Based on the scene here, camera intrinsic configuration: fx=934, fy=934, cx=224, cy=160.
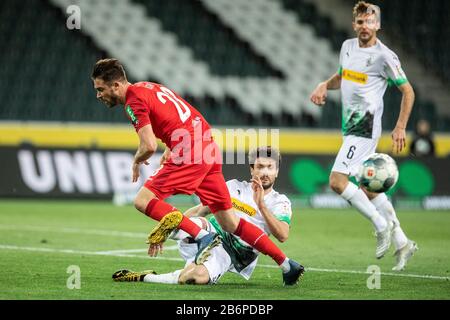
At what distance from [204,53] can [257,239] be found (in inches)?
613

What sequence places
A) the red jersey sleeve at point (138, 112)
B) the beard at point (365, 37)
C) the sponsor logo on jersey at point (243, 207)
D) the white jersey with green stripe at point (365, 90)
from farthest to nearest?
the white jersey with green stripe at point (365, 90)
the beard at point (365, 37)
the sponsor logo on jersey at point (243, 207)
the red jersey sleeve at point (138, 112)

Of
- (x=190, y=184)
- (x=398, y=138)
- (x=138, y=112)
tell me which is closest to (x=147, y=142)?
(x=138, y=112)

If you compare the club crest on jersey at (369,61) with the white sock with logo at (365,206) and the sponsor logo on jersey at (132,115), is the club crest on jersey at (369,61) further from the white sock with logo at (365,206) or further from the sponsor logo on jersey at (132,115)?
the sponsor logo on jersey at (132,115)

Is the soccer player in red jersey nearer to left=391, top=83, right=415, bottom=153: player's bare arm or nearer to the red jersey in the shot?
the red jersey

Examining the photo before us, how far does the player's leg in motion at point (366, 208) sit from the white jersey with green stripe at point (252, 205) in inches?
53.4

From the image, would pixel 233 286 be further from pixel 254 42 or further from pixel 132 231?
pixel 254 42

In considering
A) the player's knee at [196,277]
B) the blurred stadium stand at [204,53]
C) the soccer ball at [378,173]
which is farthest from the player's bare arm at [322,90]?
the blurred stadium stand at [204,53]

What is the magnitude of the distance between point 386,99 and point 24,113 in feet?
27.6

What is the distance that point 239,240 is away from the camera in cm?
729

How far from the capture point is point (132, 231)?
465 inches

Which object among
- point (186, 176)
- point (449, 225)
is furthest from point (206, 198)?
point (449, 225)

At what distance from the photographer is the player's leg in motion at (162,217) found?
6766mm

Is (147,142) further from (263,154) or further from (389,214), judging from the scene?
(389,214)

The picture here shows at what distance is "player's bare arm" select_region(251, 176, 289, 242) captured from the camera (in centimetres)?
681
